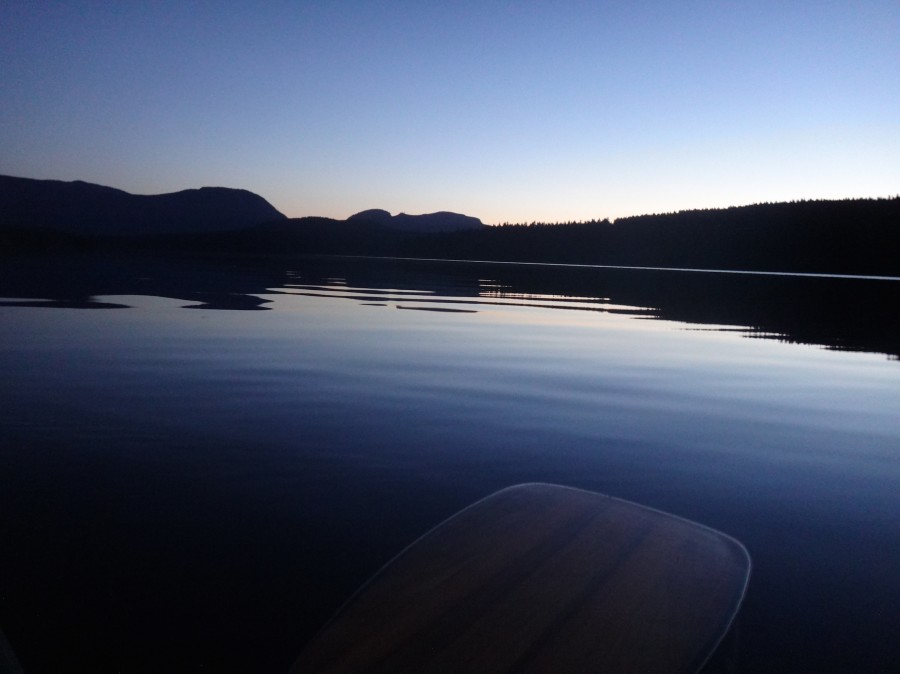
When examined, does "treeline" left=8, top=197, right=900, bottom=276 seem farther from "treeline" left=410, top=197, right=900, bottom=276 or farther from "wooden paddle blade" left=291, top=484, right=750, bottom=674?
"wooden paddle blade" left=291, top=484, right=750, bottom=674

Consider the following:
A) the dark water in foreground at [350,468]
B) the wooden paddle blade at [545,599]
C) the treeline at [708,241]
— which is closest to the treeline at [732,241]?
the treeline at [708,241]

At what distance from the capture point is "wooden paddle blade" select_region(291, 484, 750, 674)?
2.23 metres

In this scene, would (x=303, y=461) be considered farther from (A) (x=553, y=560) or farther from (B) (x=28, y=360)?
(B) (x=28, y=360)

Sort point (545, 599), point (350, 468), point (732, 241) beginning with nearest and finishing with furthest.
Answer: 1. point (545, 599)
2. point (350, 468)
3. point (732, 241)

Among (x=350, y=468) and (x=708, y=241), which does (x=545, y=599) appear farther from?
(x=708, y=241)

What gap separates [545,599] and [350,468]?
291cm

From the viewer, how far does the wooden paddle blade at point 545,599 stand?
7.32 ft

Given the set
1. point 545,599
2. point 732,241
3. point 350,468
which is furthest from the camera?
point 732,241

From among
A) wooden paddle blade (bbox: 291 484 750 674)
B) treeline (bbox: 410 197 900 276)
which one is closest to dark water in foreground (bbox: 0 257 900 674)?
wooden paddle blade (bbox: 291 484 750 674)

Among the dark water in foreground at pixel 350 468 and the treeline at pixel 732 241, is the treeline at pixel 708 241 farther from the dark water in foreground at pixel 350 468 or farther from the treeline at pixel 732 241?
the dark water in foreground at pixel 350 468

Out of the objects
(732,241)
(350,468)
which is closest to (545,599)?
(350,468)

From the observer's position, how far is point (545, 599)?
256cm

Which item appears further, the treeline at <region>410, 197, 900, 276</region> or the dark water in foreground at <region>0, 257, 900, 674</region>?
the treeline at <region>410, 197, 900, 276</region>

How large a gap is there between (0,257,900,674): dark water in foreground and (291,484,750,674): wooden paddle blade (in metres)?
0.49
